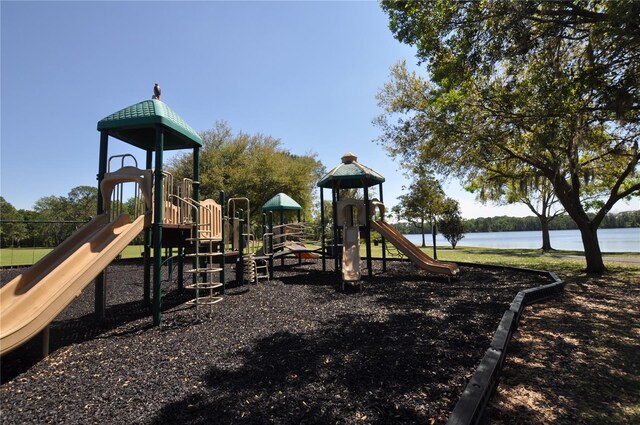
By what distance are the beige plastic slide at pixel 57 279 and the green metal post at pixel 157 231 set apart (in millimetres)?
292

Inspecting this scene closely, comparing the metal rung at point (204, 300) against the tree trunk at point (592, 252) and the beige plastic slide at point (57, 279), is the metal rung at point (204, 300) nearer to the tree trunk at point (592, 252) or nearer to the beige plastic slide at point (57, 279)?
the beige plastic slide at point (57, 279)

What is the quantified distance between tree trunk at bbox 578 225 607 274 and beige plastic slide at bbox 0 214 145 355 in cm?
1421

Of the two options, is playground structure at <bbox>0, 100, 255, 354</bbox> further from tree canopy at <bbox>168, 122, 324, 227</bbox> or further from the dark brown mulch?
tree canopy at <bbox>168, 122, 324, 227</bbox>

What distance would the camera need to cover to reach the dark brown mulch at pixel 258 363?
2889 millimetres

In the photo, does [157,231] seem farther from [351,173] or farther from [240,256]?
[351,173]

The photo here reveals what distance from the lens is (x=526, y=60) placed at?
7.46 m

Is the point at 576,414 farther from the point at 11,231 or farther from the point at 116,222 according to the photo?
the point at 11,231

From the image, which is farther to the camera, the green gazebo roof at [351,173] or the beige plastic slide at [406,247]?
the green gazebo roof at [351,173]

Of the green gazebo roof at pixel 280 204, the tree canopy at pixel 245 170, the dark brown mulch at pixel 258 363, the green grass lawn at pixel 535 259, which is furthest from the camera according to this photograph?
the tree canopy at pixel 245 170

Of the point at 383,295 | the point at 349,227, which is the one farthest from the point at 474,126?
the point at 383,295

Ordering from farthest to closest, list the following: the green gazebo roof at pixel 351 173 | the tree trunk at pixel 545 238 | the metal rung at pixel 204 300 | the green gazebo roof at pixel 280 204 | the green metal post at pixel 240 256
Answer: the tree trunk at pixel 545 238
the green gazebo roof at pixel 280 204
the green gazebo roof at pixel 351 173
the green metal post at pixel 240 256
the metal rung at pixel 204 300

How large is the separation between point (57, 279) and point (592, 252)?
597 inches

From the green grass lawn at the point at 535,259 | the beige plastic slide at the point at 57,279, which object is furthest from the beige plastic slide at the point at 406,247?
the beige plastic slide at the point at 57,279

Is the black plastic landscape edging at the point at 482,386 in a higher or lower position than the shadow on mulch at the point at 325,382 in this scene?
higher
